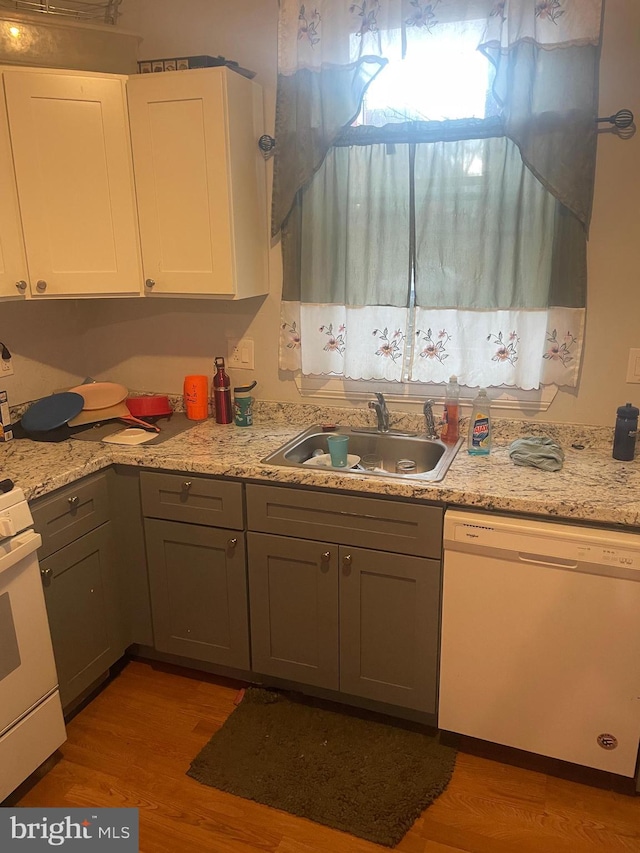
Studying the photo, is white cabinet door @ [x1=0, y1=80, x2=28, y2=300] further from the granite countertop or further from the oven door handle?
the oven door handle

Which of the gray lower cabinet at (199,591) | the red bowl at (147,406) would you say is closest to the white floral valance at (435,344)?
the red bowl at (147,406)

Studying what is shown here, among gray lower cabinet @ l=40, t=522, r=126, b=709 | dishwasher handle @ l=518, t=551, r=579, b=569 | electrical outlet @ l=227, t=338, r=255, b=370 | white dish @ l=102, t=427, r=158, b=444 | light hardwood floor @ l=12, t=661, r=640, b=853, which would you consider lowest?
light hardwood floor @ l=12, t=661, r=640, b=853

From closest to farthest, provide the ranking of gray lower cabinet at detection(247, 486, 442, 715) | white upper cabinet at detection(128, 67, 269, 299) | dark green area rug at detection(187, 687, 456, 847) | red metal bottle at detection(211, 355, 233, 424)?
1. dark green area rug at detection(187, 687, 456, 847)
2. gray lower cabinet at detection(247, 486, 442, 715)
3. white upper cabinet at detection(128, 67, 269, 299)
4. red metal bottle at detection(211, 355, 233, 424)

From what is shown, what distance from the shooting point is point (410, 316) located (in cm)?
237

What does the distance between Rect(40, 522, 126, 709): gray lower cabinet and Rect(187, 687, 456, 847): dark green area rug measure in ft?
1.67

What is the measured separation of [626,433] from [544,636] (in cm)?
71

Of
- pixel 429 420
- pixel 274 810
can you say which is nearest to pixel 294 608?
pixel 274 810

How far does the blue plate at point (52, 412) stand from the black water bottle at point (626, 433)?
1967 mm

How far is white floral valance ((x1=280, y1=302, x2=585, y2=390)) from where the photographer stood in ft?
7.26

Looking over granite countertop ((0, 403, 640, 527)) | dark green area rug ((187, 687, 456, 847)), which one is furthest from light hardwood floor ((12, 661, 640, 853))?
granite countertop ((0, 403, 640, 527))

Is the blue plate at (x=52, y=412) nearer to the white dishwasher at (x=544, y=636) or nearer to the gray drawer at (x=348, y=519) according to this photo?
the gray drawer at (x=348, y=519)

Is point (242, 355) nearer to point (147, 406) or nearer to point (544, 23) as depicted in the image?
point (147, 406)

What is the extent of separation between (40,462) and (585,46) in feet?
7.26

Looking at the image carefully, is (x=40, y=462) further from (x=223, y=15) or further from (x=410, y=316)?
(x=223, y=15)
